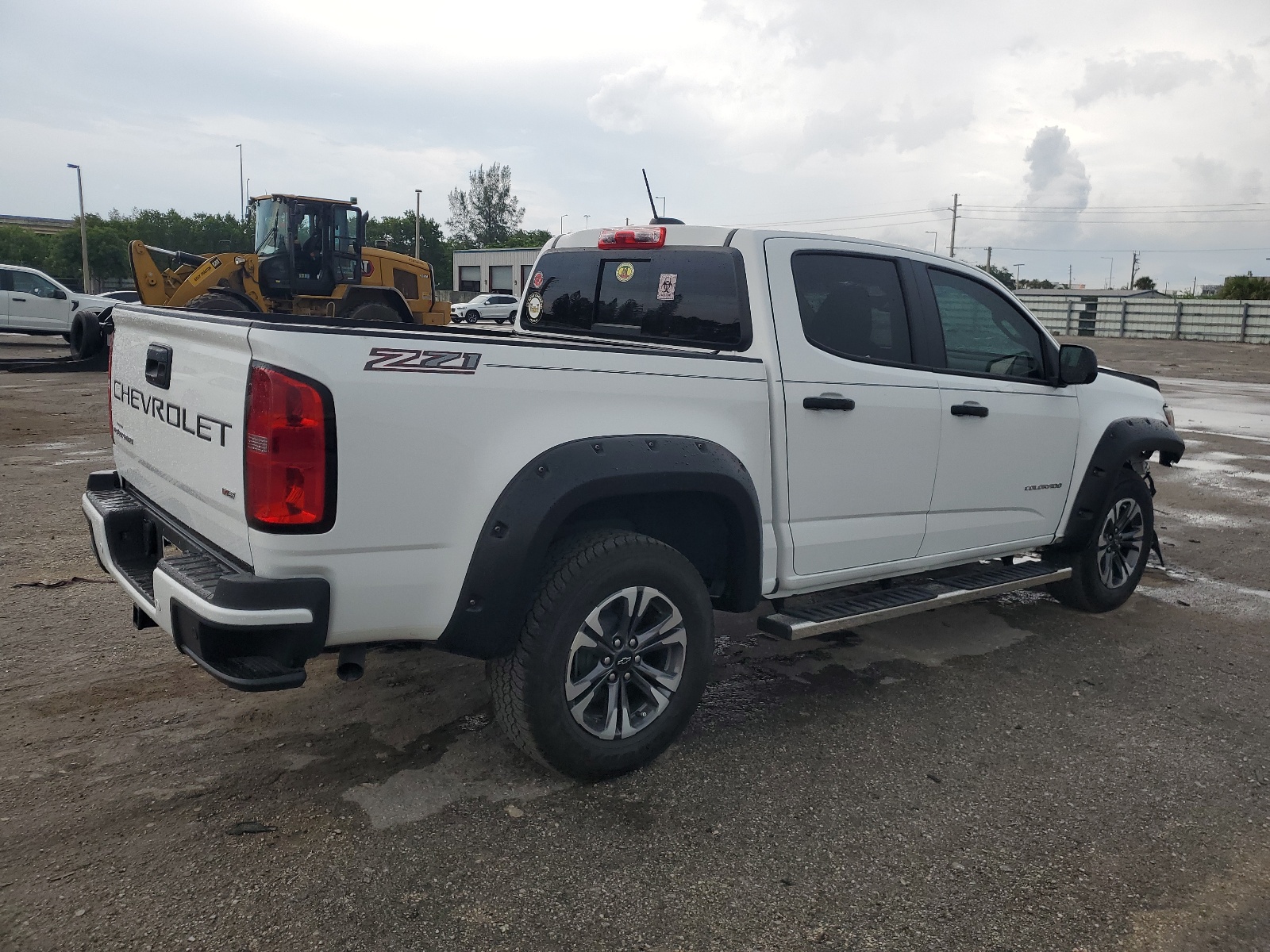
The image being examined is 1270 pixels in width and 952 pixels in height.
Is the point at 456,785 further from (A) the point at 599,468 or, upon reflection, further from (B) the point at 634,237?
(B) the point at 634,237

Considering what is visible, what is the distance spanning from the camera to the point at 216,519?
2.95 metres

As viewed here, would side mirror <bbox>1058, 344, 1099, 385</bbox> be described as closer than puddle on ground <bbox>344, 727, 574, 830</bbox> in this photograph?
No

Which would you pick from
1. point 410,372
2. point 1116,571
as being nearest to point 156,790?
point 410,372

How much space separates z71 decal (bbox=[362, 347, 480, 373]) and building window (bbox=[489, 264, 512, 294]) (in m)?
67.7

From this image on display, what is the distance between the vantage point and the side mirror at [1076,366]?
4.92 metres

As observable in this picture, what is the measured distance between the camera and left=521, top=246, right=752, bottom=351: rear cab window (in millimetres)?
3934

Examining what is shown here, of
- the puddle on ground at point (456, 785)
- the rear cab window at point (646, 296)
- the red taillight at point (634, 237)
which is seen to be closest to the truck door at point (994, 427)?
the rear cab window at point (646, 296)

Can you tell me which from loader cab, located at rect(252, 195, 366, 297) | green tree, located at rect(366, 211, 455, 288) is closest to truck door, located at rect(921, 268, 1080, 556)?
loader cab, located at rect(252, 195, 366, 297)

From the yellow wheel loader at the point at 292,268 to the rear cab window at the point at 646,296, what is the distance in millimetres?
11346

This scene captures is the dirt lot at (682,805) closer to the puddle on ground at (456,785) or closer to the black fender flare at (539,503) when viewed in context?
the puddle on ground at (456,785)

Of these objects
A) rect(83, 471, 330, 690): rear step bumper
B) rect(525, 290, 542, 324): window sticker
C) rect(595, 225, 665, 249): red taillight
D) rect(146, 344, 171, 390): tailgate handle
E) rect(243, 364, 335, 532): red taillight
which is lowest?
rect(83, 471, 330, 690): rear step bumper

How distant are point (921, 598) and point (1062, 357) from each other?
5.34ft

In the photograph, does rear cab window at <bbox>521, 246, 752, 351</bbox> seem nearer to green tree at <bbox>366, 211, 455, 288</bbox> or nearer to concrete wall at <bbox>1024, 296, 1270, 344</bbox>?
concrete wall at <bbox>1024, 296, 1270, 344</bbox>

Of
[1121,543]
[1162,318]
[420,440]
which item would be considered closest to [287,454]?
[420,440]
